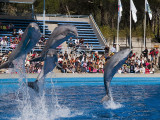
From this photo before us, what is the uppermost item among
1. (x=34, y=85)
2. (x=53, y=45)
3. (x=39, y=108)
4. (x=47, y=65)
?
(x=53, y=45)

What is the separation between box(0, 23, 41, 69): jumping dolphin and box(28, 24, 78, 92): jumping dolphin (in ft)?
2.01

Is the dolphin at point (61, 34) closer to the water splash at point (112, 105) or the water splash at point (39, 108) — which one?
the water splash at point (39, 108)

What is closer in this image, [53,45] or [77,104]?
[53,45]

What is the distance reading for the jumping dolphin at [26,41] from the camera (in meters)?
8.36

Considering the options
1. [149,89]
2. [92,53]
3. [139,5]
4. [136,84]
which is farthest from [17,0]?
[149,89]

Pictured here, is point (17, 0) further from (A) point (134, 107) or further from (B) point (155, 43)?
(A) point (134, 107)

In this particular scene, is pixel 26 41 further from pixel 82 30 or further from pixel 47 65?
pixel 82 30

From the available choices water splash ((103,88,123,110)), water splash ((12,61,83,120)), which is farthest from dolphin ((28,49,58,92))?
water splash ((103,88,123,110))

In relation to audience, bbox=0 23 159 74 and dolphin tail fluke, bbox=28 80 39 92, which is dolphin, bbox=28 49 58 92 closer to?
dolphin tail fluke, bbox=28 80 39 92

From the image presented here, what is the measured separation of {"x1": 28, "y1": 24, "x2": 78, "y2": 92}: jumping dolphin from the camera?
9008 mm

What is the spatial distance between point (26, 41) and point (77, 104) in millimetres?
3297

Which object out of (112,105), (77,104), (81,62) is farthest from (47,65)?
(81,62)

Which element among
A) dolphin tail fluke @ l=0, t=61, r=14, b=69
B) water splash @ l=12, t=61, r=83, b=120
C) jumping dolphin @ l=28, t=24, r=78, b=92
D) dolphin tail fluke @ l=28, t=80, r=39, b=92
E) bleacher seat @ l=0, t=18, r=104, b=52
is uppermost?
bleacher seat @ l=0, t=18, r=104, b=52

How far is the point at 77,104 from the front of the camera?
36.2ft
